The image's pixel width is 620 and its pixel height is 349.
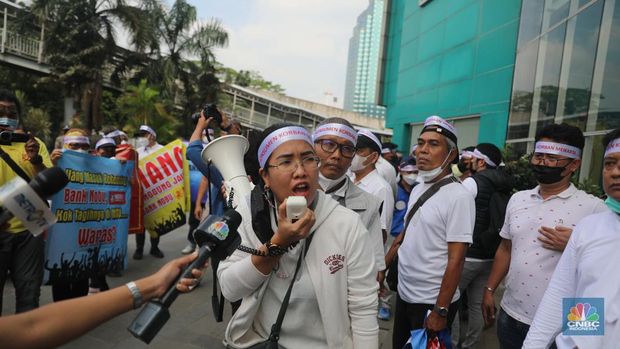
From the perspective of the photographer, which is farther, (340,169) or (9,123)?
(9,123)

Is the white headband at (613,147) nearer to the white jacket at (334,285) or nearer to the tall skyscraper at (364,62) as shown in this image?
the white jacket at (334,285)

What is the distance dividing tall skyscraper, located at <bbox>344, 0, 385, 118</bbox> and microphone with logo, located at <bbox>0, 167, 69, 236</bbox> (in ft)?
288

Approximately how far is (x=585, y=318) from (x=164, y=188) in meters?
5.07

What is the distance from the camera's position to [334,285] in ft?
5.56

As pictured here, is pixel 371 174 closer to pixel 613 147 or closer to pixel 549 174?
pixel 549 174

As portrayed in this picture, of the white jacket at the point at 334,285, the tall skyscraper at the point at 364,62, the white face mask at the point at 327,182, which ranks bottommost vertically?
the white jacket at the point at 334,285

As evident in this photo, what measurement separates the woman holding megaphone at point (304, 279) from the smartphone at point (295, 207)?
0.14 m

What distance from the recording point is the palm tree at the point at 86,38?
62.8ft

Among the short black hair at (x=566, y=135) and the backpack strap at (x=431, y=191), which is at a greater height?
the short black hair at (x=566, y=135)

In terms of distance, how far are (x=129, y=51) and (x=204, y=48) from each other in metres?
4.35

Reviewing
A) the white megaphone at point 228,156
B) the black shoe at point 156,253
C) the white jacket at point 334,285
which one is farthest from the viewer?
the black shoe at point 156,253

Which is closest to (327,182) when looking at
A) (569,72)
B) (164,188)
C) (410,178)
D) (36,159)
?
(36,159)

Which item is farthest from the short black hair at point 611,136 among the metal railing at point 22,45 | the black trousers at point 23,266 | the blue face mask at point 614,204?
the metal railing at point 22,45

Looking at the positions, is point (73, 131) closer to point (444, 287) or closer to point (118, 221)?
point (118, 221)
